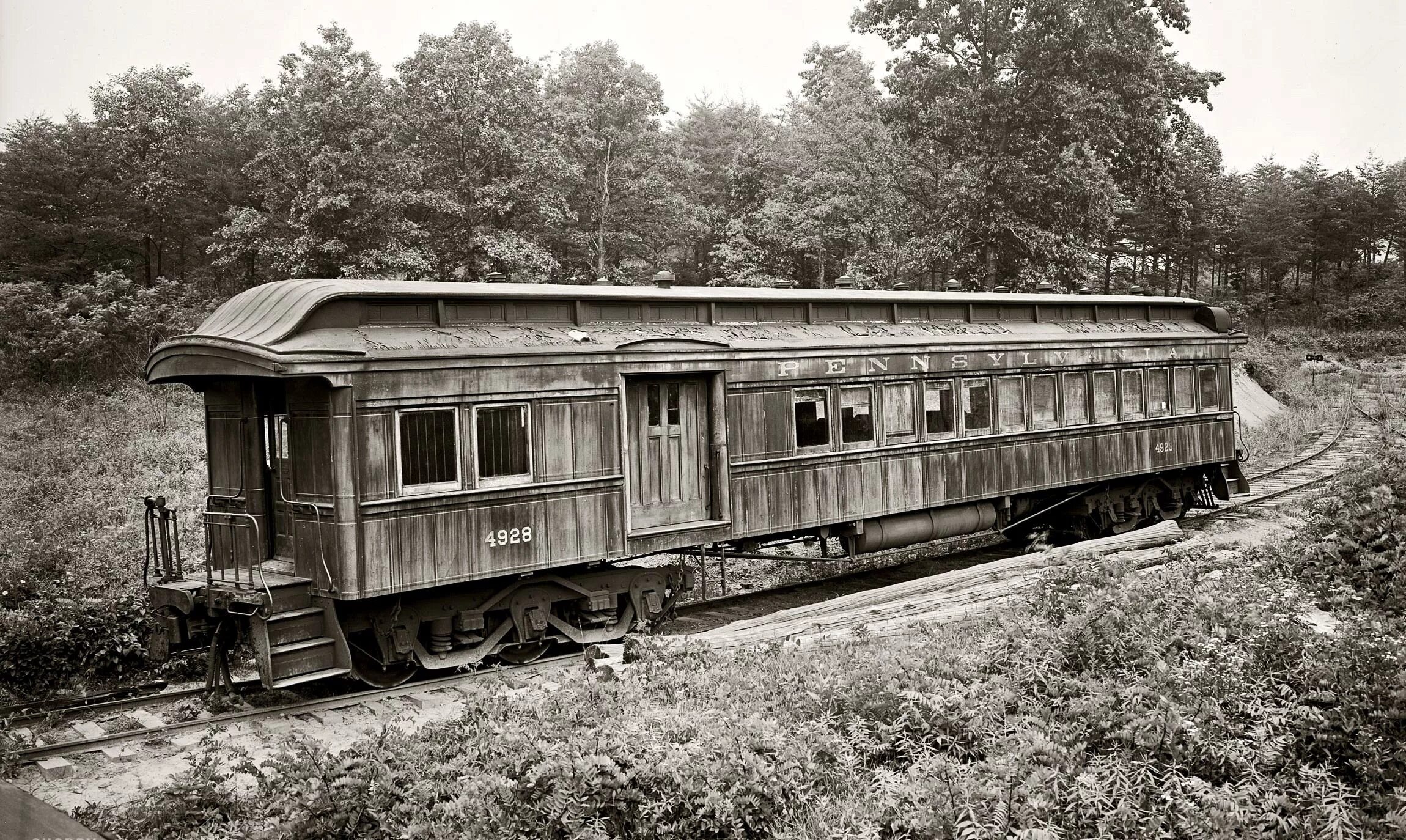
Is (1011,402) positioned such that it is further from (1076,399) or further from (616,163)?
(616,163)

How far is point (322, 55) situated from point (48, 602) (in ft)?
68.8

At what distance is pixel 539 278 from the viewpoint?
91.5 ft

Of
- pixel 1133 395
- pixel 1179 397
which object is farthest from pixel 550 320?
pixel 1179 397

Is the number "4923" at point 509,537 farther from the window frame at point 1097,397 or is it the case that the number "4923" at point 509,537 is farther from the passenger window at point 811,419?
the window frame at point 1097,397

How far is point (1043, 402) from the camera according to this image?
643 inches

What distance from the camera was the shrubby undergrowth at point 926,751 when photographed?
5.74 m

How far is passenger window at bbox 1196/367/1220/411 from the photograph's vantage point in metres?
19.4

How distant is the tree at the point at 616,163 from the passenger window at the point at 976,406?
1976cm

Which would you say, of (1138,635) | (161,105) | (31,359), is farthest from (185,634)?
(161,105)

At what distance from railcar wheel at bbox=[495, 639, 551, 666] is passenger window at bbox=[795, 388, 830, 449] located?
4.13m

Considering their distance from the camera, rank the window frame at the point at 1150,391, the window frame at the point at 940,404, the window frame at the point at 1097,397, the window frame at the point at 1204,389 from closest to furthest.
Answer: the window frame at the point at 940,404 → the window frame at the point at 1097,397 → the window frame at the point at 1150,391 → the window frame at the point at 1204,389

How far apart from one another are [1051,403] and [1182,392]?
13.4 feet

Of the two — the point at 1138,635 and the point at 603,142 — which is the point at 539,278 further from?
the point at 1138,635

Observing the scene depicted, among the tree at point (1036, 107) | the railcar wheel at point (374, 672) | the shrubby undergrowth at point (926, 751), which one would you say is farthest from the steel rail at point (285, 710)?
the tree at point (1036, 107)
